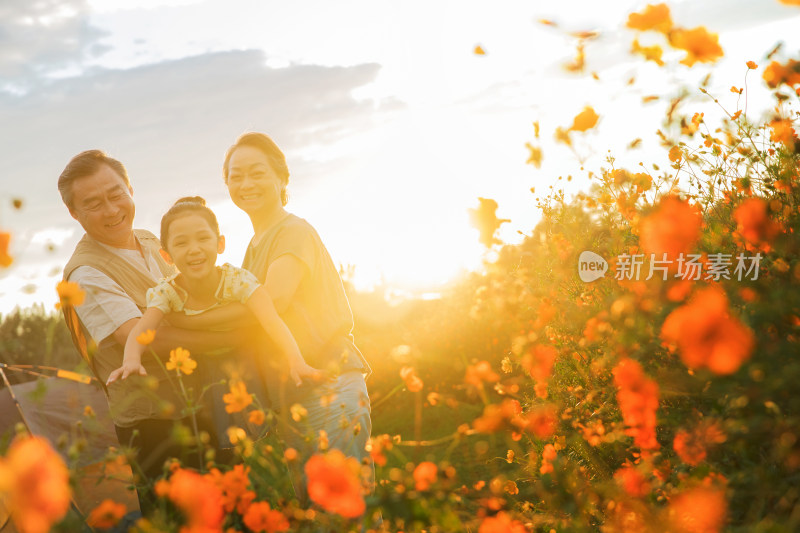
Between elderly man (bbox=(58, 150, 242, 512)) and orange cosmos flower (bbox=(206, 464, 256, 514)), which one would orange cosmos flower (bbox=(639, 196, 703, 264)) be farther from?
elderly man (bbox=(58, 150, 242, 512))

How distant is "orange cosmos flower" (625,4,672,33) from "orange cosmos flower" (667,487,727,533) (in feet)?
4.25

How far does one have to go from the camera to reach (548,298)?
2881 millimetres

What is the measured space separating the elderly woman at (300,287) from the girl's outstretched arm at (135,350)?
0.45 meters

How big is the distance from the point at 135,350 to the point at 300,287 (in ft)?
2.23

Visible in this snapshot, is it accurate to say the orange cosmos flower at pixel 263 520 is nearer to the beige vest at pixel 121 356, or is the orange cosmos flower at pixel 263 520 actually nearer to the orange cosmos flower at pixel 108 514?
the orange cosmos flower at pixel 108 514

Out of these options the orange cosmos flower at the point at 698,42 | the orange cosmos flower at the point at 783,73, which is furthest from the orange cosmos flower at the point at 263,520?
the orange cosmos flower at the point at 783,73

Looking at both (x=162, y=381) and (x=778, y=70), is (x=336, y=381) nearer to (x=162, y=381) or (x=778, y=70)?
(x=162, y=381)

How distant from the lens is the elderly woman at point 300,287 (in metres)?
2.39

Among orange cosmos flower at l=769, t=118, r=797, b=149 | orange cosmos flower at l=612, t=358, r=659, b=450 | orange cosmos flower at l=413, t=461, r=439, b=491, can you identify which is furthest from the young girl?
orange cosmos flower at l=769, t=118, r=797, b=149

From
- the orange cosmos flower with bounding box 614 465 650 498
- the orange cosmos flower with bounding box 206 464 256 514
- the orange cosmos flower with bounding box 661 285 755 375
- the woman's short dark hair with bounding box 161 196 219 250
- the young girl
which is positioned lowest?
the orange cosmos flower with bounding box 614 465 650 498

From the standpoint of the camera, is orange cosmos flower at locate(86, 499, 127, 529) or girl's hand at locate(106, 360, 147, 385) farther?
girl's hand at locate(106, 360, 147, 385)

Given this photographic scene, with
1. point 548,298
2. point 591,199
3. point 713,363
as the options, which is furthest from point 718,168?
point 713,363

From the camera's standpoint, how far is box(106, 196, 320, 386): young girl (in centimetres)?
246

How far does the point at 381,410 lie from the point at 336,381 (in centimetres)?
478
